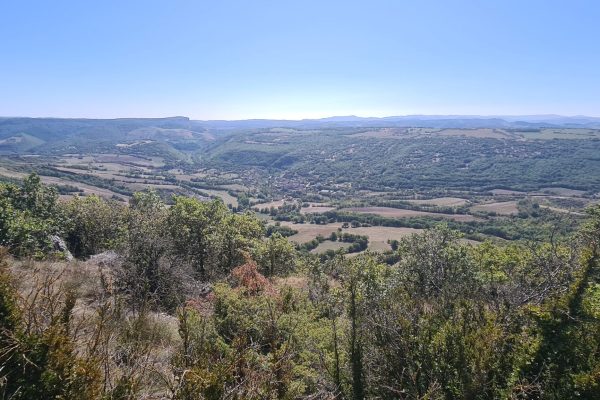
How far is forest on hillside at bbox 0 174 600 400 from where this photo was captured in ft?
16.2

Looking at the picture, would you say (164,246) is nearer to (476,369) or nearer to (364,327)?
(364,327)

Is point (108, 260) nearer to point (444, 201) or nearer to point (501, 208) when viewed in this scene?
point (501, 208)

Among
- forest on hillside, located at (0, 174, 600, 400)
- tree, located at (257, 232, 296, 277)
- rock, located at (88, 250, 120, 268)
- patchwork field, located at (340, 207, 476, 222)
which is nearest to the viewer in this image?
forest on hillside, located at (0, 174, 600, 400)

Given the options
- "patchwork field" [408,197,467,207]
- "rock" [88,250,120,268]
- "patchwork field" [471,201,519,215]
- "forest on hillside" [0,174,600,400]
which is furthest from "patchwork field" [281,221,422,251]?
"rock" [88,250,120,268]

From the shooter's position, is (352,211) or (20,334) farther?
(352,211)

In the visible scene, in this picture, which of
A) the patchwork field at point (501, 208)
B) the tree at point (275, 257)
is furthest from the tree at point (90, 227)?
the patchwork field at point (501, 208)

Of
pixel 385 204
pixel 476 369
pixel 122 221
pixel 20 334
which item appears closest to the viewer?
pixel 20 334

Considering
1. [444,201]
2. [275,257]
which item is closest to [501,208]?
[444,201]

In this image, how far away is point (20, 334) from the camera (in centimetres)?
481

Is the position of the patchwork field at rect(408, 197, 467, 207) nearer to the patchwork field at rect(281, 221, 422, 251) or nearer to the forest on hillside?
the patchwork field at rect(281, 221, 422, 251)

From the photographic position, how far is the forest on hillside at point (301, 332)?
16.2 feet

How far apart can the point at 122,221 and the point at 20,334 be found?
32022 millimetres

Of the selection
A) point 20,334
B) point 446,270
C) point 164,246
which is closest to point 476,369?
point 20,334

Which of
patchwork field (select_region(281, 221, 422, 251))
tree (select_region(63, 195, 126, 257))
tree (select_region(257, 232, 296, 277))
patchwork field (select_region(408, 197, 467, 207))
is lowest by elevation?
patchwork field (select_region(408, 197, 467, 207))
